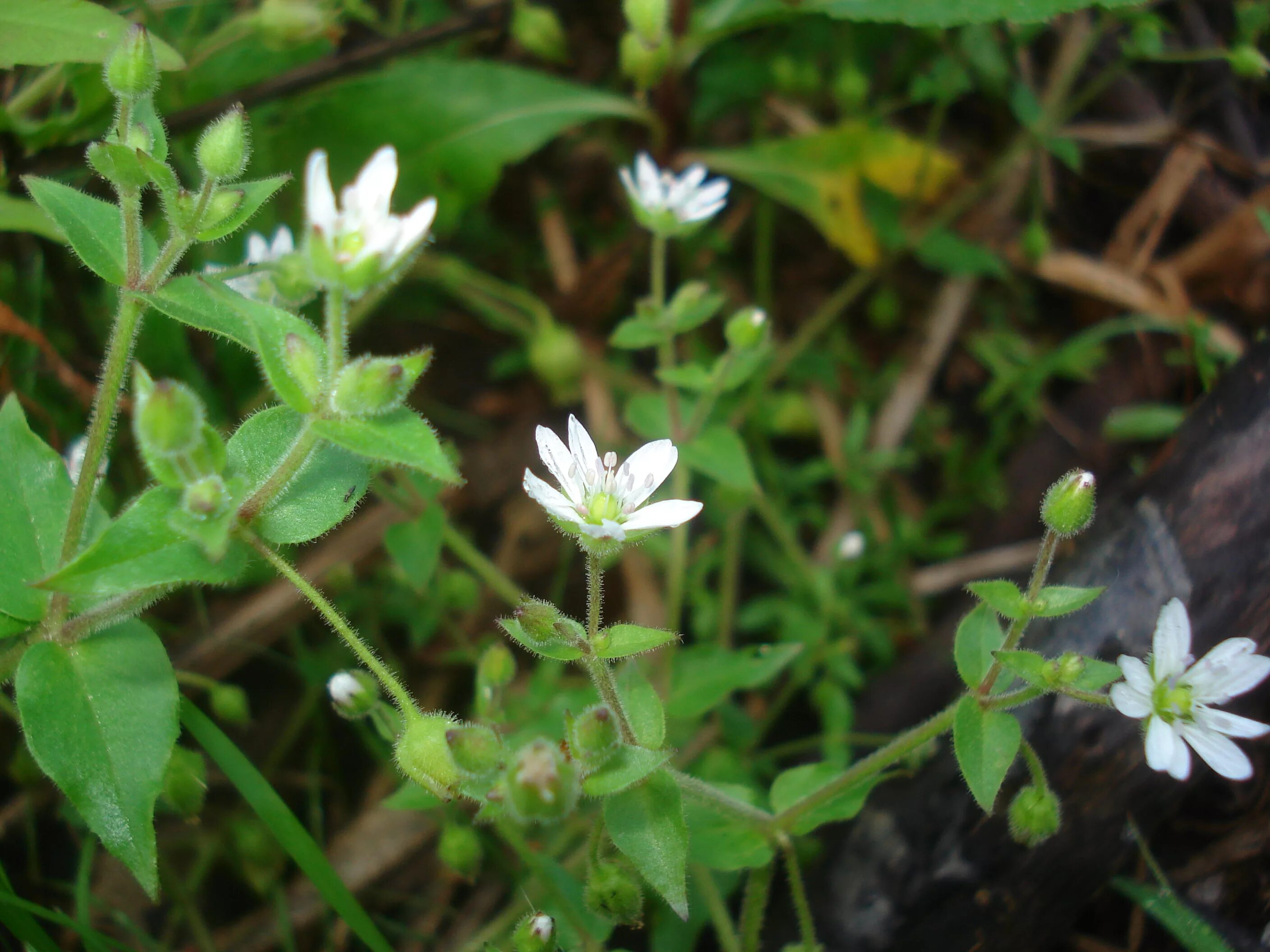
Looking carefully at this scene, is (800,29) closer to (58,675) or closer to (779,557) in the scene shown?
(779,557)

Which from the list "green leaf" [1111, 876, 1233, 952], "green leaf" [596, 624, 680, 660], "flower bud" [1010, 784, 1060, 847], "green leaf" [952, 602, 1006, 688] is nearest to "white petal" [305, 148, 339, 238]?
"green leaf" [596, 624, 680, 660]

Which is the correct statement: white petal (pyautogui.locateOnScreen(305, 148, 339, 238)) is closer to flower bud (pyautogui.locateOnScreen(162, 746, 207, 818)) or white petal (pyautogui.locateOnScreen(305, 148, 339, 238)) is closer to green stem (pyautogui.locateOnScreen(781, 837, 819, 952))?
flower bud (pyautogui.locateOnScreen(162, 746, 207, 818))

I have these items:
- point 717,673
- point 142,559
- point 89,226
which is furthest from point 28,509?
point 717,673

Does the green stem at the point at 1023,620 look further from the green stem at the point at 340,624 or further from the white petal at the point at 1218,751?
the green stem at the point at 340,624

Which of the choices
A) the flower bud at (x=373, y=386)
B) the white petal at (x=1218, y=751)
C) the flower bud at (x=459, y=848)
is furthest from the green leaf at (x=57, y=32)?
the white petal at (x=1218, y=751)

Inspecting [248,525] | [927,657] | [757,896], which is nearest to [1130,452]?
[927,657]
